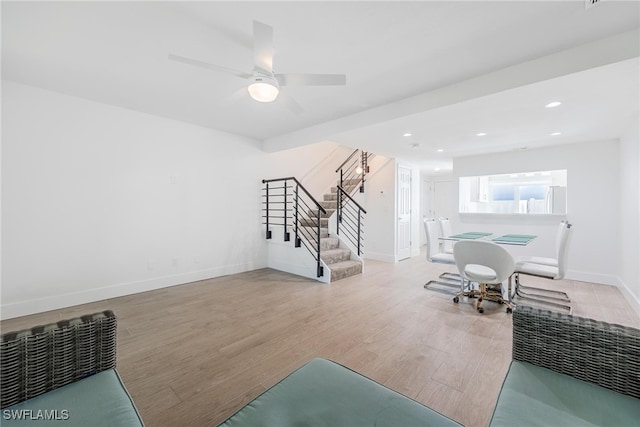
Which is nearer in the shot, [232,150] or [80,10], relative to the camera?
[80,10]

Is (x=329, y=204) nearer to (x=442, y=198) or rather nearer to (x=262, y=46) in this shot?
(x=442, y=198)

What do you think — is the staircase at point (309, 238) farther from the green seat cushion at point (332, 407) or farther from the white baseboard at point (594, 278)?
the white baseboard at point (594, 278)

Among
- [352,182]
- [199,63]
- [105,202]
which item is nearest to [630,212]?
[352,182]

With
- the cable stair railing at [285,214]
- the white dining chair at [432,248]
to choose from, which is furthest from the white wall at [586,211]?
the cable stair railing at [285,214]

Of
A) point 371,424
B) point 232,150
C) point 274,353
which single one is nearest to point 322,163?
point 232,150

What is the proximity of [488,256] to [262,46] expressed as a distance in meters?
3.11

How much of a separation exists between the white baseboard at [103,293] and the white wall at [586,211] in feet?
19.2

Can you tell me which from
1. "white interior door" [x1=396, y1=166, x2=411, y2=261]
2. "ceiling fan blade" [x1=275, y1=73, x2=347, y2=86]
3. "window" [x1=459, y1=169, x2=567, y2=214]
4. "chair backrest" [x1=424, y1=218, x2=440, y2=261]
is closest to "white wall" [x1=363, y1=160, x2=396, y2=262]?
"white interior door" [x1=396, y1=166, x2=411, y2=261]

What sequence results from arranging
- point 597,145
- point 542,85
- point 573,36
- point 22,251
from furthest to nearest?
point 597,145 → point 22,251 → point 542,85 → point 573,36

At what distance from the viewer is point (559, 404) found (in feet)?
3.52

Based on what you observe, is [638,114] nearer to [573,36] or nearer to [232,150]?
[573,36]

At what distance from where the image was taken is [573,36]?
7.02ft

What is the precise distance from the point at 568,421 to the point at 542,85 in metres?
2.81

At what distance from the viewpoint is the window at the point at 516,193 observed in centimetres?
499
